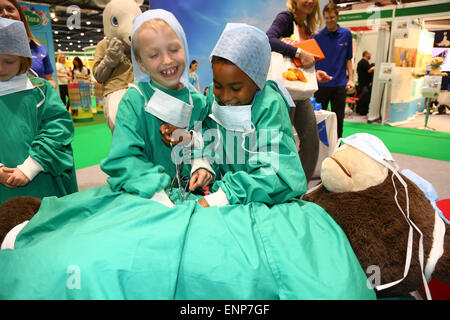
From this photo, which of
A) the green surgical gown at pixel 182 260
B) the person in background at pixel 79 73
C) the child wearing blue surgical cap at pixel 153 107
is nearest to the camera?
the green surgical gown at pixel 182 260

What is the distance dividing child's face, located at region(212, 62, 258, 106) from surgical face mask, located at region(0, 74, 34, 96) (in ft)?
3.15

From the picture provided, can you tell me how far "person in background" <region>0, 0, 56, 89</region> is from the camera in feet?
5.25

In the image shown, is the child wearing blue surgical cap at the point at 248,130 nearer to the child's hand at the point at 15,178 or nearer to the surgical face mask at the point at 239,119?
the surgical face mask at the point at 239,119

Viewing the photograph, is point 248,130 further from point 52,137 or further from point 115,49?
point 115,49

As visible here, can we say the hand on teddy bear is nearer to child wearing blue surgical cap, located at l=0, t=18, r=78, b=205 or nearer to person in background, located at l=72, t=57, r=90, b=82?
child wearing blue surgical cap, located at l=0, t=18, r=78, b=205

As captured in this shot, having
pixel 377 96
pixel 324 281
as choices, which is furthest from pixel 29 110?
pixel 377 96

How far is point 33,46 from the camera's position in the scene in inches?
94.9

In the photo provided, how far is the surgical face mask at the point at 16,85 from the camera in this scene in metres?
1.45

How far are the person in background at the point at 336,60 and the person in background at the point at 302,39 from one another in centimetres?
106

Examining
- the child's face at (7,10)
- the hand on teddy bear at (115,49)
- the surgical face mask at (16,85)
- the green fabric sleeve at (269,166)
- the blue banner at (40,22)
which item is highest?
the blue banner at (40,22)

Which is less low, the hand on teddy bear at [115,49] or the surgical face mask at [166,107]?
the hand on teddy bear at [115,49]

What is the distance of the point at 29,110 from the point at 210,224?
1.20 m

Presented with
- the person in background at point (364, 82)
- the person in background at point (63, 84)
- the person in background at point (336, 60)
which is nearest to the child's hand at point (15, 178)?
the person in background at point (336, 60)

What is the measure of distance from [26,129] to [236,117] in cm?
106
